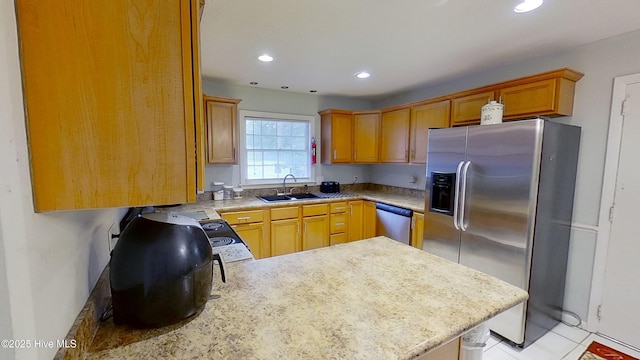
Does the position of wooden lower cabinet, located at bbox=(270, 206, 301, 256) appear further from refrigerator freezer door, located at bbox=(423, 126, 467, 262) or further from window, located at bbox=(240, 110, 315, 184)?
refrigerator freezer door, located at bbox=(423, 126, 467, 262)

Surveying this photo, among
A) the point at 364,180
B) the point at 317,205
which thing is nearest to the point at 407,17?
the point at 317,205

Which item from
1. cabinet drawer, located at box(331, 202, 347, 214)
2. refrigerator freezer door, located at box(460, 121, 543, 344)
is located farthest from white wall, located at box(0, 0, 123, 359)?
cabinet drawer, located at box(331, 202, 347, 214)

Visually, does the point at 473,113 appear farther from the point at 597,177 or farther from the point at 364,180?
the point at 364,180

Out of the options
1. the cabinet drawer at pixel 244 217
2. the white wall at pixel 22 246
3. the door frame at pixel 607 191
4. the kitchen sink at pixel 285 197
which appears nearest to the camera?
the white wall at pixel 22 246

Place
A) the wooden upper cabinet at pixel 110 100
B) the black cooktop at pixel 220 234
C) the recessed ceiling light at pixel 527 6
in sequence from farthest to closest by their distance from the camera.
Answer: the black cooktop at pixel 220 234 → the recessed ceiling light at pixel 527 6 → the wooden upper cabinet at pixel 110 100

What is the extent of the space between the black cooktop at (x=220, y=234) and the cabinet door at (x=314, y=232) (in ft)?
4.53

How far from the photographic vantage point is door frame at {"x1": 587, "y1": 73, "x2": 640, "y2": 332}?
205 centimetres

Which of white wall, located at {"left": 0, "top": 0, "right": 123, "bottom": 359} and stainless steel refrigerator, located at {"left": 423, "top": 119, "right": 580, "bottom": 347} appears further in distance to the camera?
A: stainless steel refrigerator, located at {"left": 423, "top": 119, "right": 580, "bottom": 347}

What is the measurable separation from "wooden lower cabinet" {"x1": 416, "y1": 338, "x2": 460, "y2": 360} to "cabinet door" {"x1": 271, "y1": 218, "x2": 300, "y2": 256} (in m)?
2.40

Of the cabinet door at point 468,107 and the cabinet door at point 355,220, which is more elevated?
the cabinet door at point 468,107

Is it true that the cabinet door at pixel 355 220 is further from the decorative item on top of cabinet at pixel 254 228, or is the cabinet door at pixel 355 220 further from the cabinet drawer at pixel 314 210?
the decorative item on top of cabinet at pixel 254 228

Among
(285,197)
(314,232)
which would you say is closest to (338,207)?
(314,232)

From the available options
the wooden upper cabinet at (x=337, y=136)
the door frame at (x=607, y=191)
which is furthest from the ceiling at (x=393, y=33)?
the wooden upper cabinet at (x=337, y=136)

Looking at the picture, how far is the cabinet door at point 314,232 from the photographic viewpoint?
11.2 feet
